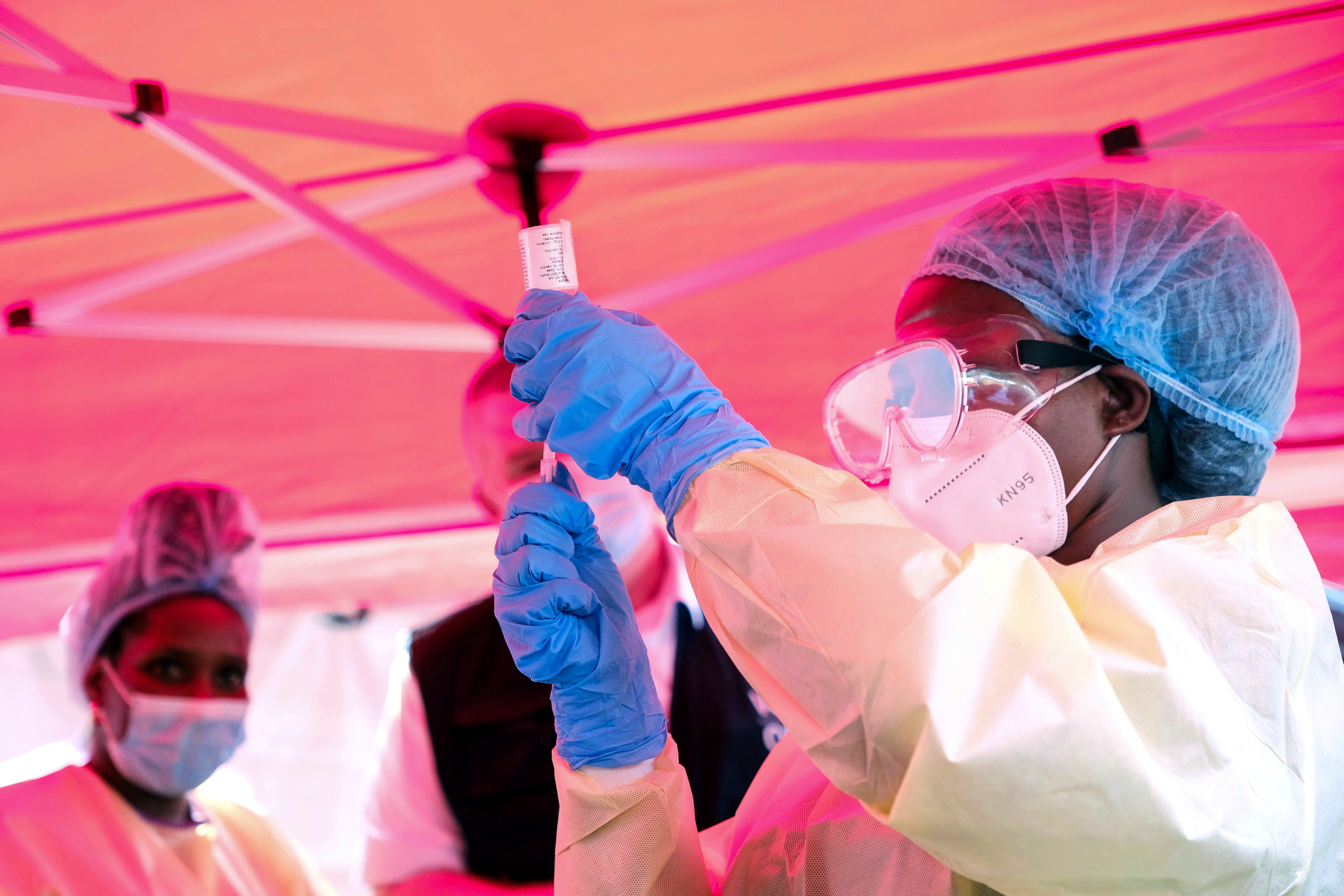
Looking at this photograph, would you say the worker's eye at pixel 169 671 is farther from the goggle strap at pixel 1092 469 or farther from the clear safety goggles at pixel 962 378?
the goggle strap at pixel 1092 469

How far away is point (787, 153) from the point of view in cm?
206

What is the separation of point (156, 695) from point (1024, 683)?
2.67 m

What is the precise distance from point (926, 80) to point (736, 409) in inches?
48.0

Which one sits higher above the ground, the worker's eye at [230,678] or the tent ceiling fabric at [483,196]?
the tent ceiling fabric at [483,196]

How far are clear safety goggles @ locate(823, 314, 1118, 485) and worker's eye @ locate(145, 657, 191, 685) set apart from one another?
2263 millimetres

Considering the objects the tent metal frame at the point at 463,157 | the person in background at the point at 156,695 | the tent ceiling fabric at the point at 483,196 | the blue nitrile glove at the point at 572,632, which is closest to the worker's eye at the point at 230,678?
the person in background at the point at 156,695

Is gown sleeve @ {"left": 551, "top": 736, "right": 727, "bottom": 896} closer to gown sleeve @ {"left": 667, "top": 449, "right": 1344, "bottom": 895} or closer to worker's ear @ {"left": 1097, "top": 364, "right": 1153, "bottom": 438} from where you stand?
gown sleeve @ {"left": 667, "top": 449, "right": 1344, "bottom": 895}

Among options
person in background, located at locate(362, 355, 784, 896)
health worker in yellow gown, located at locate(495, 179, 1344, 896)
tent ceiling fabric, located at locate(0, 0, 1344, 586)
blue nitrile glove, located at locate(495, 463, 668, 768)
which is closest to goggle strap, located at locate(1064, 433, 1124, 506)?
health worker in yellow gown, located at locate(495, 179, 1344, 896)

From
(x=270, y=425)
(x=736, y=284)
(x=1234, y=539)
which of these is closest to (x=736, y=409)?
(x=736, y=284)

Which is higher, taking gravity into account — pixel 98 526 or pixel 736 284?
pixel 736 284

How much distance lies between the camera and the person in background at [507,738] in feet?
9.14

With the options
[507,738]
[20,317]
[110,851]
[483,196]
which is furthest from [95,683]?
[483,196]

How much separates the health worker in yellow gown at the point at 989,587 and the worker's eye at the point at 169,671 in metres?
1.87

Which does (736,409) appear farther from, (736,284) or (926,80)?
(926,80)
